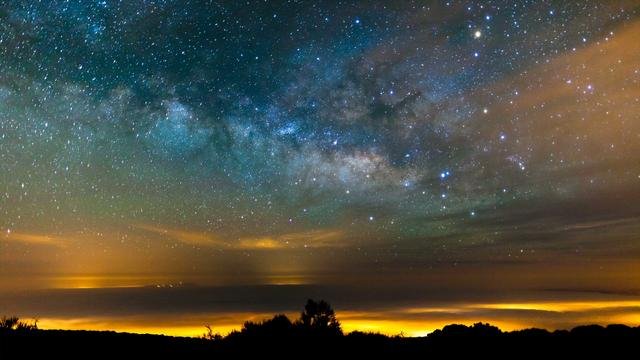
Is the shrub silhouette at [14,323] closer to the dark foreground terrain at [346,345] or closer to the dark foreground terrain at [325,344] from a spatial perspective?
the dark foreground terrain at [325,344]

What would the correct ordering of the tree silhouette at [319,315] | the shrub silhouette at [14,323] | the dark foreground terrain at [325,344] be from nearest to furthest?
the dark foreground terrain at [325,344], the shrub silhouette at [14,323], the tree silhouette at [319,315]

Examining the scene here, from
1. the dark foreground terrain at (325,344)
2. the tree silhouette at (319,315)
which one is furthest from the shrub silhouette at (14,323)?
the tree silhouette at (319,315)

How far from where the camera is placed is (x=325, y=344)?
392 inches

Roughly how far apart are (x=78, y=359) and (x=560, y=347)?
869 centimetres

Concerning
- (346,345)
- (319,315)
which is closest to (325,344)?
(346,345)

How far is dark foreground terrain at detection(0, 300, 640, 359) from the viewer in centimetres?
924

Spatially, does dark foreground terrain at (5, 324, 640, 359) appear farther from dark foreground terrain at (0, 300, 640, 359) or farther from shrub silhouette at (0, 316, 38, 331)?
shrub silhouette at (0, 316, 38, 331)

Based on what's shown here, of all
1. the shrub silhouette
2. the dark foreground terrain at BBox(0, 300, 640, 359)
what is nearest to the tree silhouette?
the dark foreground terrain at BBox(0, 300, 640, 359)

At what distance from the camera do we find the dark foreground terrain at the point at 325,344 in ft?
30.3

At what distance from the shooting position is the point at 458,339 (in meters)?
10.3

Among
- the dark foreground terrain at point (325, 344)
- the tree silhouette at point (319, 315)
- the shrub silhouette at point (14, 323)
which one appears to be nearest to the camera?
the dark foreground terrain at point (325, 344)

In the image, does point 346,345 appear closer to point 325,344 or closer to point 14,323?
point 325,344

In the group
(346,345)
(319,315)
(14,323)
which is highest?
(14,323)

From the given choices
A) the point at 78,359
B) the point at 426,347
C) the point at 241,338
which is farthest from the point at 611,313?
the point at 78,359
